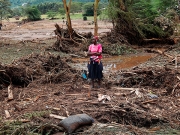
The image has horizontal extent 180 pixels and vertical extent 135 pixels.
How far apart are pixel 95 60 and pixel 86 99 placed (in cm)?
164

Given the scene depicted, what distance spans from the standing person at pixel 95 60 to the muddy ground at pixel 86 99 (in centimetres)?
41

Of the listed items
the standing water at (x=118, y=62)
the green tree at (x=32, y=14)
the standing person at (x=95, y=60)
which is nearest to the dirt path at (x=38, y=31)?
the green tree at (x=32, y=14)

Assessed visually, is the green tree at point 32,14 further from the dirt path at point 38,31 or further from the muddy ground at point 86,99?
the muddy ground at point 86,99

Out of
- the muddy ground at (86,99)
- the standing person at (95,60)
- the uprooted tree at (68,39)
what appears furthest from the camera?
the uprooted tree at (68,39)

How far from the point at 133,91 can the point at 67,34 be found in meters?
13.1

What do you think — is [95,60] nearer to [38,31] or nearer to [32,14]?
[38,31]

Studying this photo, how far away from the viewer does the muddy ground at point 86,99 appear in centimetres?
659

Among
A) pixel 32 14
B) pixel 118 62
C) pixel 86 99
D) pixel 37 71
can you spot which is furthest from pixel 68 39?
pixel 32 14

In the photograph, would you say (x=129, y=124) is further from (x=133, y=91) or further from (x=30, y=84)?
(x=30, y=84)

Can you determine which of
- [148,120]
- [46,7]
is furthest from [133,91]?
[46,7]

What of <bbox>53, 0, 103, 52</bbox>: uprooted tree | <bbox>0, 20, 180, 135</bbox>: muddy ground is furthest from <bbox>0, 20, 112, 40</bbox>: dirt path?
<bbox>0, 20, 180, 135</bbox>: muddy ground

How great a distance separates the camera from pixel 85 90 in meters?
9.83

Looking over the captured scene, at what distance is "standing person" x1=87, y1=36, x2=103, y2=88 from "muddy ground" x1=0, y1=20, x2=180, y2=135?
41 centimetres

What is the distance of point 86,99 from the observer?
8609mm
